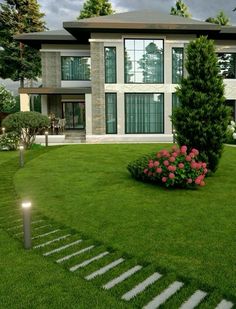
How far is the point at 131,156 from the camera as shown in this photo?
16500 millimetres

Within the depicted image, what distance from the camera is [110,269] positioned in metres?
5.25

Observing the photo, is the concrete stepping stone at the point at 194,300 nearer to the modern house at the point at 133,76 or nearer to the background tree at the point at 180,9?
the modern house at the point at 133,76

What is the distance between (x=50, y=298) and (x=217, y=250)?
293 centimetres

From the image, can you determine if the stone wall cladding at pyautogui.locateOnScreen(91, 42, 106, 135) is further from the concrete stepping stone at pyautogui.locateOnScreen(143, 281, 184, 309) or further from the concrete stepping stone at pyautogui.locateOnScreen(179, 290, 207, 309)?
the concrete stepping stone at pyautogui.locateOnScreen(179, 290, 207, 309)

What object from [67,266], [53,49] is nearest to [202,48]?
[67,266]

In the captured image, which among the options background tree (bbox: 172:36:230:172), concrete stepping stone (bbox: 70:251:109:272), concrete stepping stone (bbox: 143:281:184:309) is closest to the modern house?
background tree (bbox: 172:36:230:172)

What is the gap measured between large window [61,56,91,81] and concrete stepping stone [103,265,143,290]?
24.9 metres

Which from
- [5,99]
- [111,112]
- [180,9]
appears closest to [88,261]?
[111,112]

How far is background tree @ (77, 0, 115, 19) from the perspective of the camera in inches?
1708

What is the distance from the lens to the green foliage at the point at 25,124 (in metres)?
20.4

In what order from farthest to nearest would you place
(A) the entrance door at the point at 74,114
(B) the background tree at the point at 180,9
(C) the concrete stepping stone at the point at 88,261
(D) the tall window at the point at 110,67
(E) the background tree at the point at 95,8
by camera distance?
(B) the background tree at the point at 180,9, (E) the background tree at the point at 95,8, (A) the entrance door at the point at 74,114, (D) the tall window at the point at 110,67, (C) the concrete stepping stone at the point at 88,261

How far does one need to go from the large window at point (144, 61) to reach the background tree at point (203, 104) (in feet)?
44.7

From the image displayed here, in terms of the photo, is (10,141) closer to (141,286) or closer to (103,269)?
(103,269)

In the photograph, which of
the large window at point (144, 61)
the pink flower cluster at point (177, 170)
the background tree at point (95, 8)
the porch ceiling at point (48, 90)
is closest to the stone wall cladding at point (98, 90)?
the porch ceiling at point (48, 90)
